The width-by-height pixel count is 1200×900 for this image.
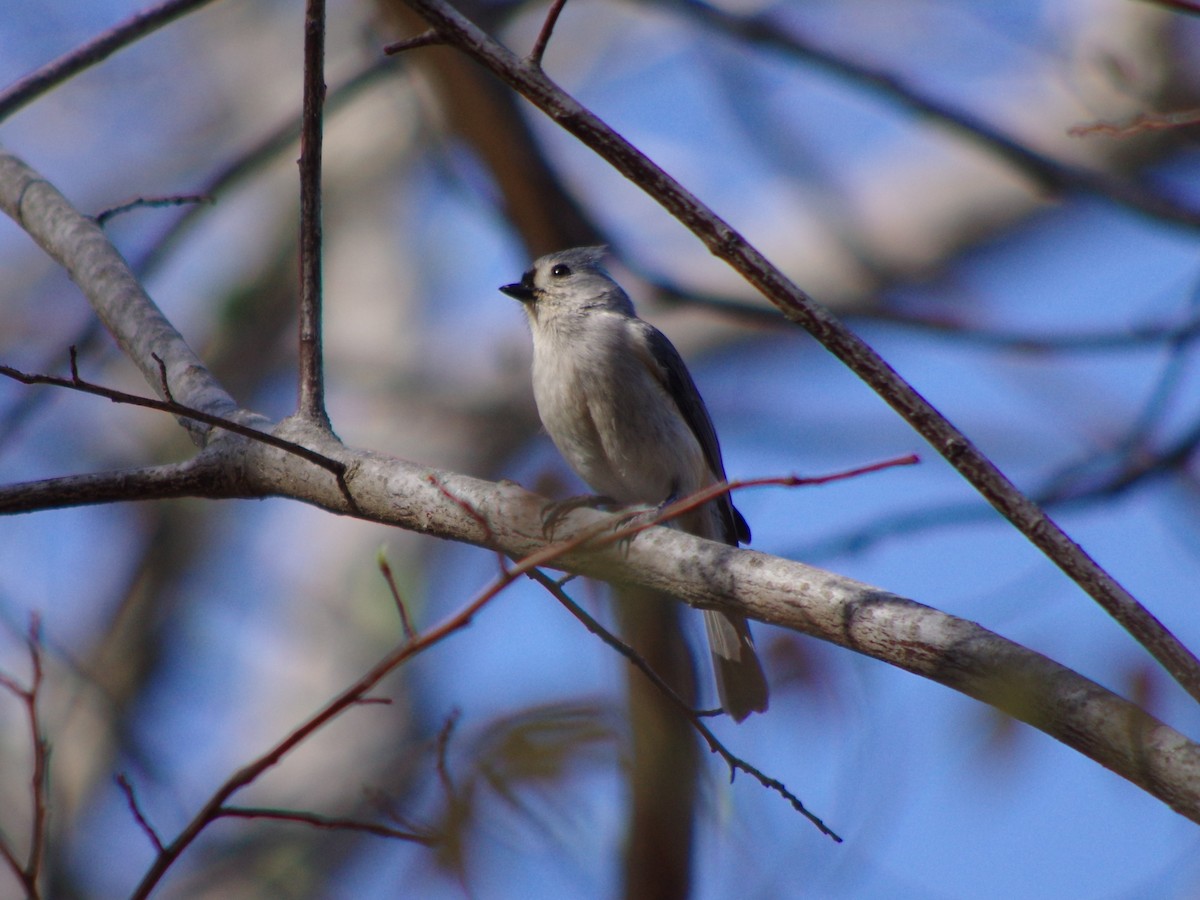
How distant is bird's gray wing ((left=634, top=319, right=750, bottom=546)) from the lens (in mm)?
3758

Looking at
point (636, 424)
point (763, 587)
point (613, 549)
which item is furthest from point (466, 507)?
point (636, 424)

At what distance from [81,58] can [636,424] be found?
5.98 ft

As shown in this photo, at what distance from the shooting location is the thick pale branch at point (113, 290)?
7.66 ft

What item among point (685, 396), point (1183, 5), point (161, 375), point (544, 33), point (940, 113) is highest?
point (940, 113)

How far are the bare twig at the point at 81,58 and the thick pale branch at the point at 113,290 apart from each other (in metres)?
0.19

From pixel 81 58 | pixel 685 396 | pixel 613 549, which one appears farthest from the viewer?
pixel 685 396

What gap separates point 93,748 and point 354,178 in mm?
4998

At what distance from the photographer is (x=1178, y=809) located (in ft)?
4.65

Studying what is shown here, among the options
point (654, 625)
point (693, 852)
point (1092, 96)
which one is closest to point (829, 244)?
point (1092, 96)

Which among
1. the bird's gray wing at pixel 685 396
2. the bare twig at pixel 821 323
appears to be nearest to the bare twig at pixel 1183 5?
the bare twig at pixel 821 323

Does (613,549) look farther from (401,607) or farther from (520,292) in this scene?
(520,292)

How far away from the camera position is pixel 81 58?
2.78 meters

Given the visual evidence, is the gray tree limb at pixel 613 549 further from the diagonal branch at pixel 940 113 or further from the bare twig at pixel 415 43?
the diagonal branch at pixel 940 113

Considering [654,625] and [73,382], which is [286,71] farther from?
[73,382]
